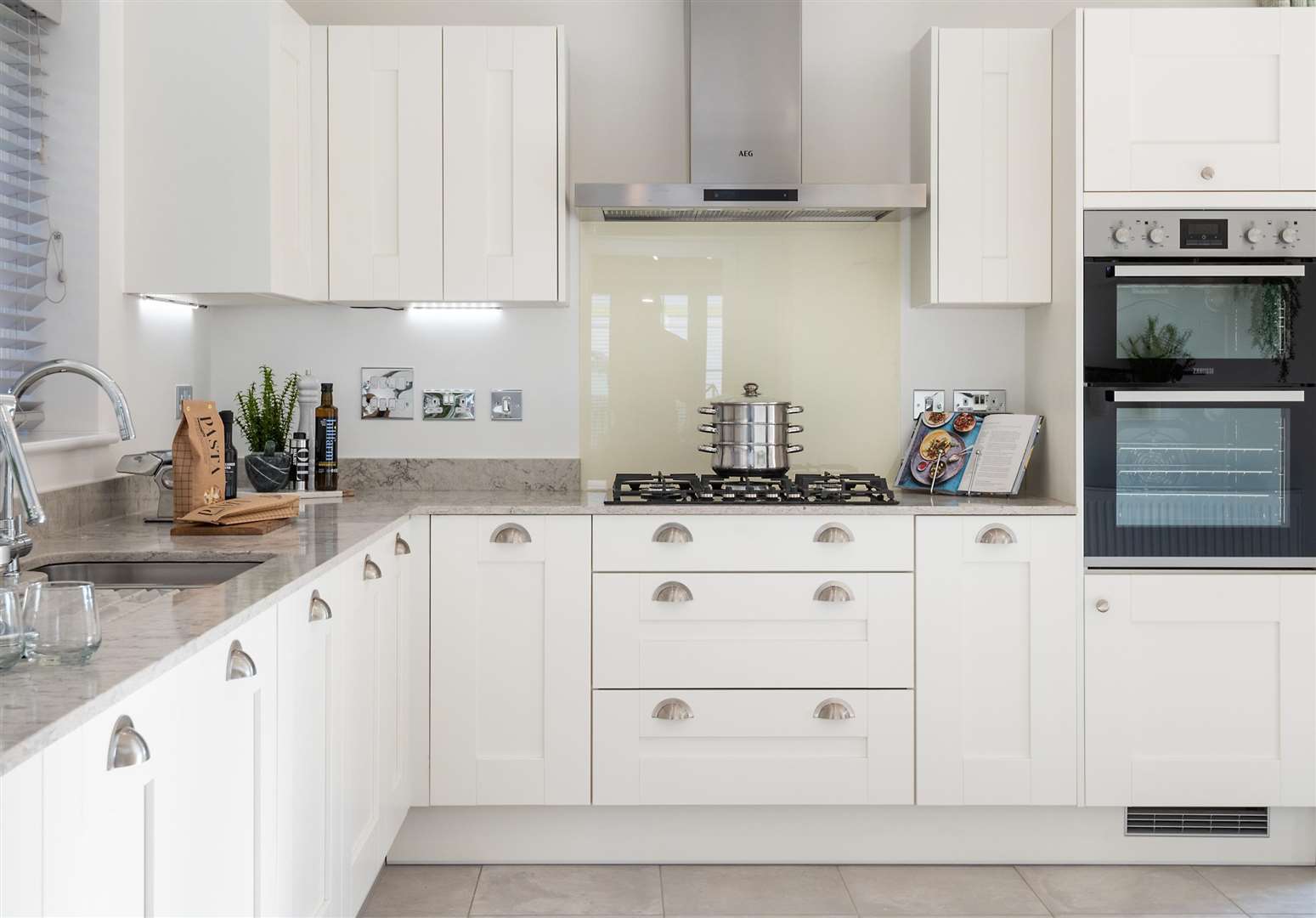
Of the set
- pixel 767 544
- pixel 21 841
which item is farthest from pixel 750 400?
pixel 21 841

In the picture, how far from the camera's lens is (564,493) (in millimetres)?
3404

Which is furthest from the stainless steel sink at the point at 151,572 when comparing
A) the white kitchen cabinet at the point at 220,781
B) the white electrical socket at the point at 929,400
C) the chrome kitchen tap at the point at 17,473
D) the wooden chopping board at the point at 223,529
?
the white electrical socket at the point at 929,400

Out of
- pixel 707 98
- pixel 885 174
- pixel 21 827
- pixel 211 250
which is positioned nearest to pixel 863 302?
pixel 885 174

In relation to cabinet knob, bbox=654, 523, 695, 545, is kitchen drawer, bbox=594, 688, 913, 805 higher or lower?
lower

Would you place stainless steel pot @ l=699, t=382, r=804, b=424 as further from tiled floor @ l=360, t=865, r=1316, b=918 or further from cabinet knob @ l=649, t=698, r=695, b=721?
tiled floor @ l=360, t=865, r=1316, b=918

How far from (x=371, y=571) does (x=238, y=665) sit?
86 cm

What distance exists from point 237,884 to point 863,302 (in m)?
2.53

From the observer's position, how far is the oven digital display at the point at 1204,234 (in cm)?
296

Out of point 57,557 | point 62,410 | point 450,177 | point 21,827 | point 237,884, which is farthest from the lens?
point 450,177

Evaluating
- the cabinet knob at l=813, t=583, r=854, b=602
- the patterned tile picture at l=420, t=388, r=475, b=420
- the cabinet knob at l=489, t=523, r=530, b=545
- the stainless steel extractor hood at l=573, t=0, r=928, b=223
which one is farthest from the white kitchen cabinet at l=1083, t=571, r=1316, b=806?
the patterned tile picture at l=420, t=388, r=475, b=420

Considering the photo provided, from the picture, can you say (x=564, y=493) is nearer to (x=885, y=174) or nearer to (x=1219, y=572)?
(x=885, y=174)

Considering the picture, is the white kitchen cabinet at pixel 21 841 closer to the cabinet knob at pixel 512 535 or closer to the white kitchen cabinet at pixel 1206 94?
the cabinet knob at pixel 512 535

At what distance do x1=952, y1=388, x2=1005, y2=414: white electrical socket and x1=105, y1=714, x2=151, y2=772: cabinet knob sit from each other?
9.14 feet

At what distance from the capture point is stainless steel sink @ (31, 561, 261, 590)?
7.44ft
